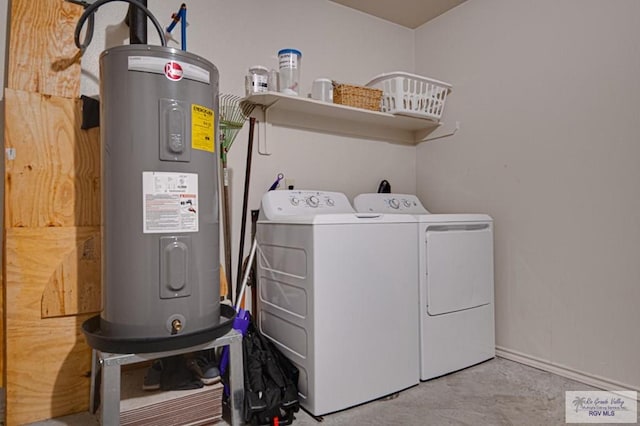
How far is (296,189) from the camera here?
95.4 inches

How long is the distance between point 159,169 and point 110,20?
3.87 ft

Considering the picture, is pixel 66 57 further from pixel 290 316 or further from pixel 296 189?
pixel 290 316

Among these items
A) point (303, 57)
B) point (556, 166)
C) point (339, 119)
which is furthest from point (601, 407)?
point (303, 57)

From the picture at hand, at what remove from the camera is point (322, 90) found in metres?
2.36

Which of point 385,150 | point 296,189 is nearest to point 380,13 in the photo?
point 385,150

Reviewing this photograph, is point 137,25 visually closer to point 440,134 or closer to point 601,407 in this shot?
point 440,134

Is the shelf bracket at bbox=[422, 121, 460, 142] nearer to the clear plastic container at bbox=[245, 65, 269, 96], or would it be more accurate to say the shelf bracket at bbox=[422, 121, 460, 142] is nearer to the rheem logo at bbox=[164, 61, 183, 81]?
the clear plastic container at bbox=[245, 65, 269, 96]

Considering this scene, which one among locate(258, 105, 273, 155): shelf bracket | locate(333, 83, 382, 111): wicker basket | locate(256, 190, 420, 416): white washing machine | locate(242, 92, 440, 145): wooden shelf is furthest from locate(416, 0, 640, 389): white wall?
locate(258, 105, 273, 155): shelf bracket

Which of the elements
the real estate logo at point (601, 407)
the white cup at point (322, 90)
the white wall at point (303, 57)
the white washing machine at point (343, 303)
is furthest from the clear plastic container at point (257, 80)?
the real estate logo at point (601, 407)

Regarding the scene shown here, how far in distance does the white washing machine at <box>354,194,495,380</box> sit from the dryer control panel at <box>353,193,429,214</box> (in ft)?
1.57

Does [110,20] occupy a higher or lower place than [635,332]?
higher

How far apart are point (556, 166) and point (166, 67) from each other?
205 centimetres

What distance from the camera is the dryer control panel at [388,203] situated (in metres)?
2.50

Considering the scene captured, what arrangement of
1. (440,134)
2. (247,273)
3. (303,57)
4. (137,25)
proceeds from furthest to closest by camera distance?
(440,134) → (303,57) → (247,273) → (137,25)
